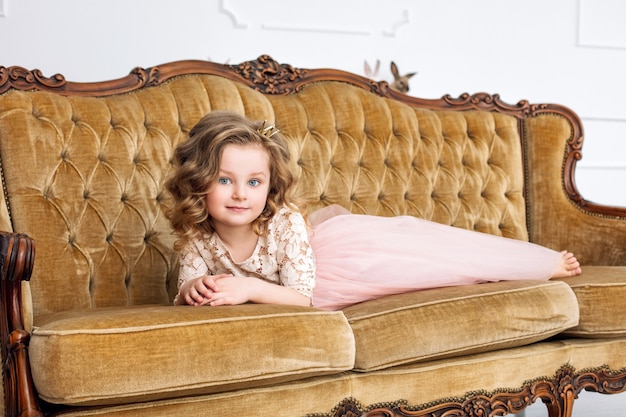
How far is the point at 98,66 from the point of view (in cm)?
358

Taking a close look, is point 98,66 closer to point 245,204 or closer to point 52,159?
point 52,159

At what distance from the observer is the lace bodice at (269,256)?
2279 millimetres

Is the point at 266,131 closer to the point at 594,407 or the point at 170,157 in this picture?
the point at 170,157

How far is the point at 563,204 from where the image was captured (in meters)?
3.32

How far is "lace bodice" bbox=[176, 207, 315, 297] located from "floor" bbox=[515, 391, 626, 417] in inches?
53.2

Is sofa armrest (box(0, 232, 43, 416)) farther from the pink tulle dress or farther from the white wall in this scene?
the white wall

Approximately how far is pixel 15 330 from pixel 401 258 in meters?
1.20

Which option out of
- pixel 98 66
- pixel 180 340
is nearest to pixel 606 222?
pixel 180 340

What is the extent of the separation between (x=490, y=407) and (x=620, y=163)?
288 centimetres

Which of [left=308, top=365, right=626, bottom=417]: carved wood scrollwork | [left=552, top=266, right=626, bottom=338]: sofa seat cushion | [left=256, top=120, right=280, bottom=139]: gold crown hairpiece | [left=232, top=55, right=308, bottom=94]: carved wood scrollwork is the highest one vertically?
[left=232, top=55, right=308, bottom=94]: carved wood scrollwork

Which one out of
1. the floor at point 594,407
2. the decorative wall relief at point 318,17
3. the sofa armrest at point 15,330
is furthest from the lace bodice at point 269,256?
the decorative wall relief at point 318,17

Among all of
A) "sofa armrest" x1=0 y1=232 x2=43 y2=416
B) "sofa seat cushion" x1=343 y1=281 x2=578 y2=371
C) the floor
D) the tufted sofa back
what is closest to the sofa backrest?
the tufted sofa back

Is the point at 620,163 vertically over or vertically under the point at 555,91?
under

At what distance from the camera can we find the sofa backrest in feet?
8.30
